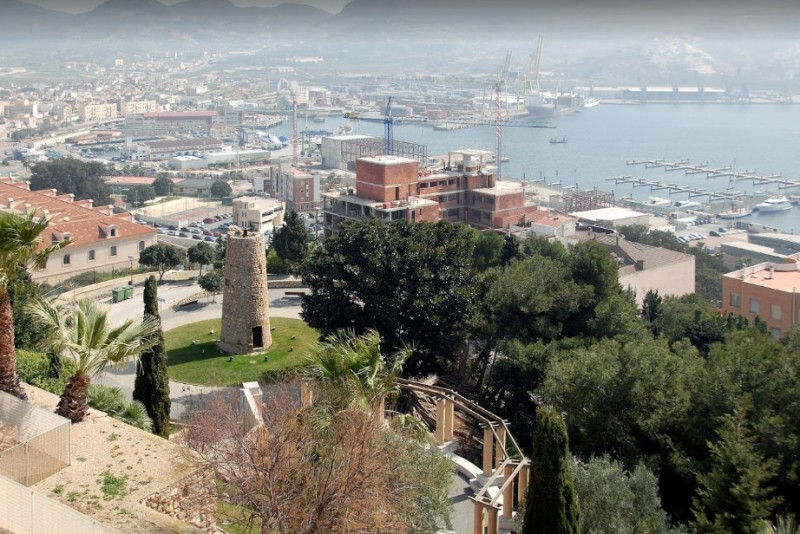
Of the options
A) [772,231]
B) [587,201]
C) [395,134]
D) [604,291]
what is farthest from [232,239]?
[395,134]

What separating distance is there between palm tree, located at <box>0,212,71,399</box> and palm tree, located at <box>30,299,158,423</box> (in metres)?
0.26

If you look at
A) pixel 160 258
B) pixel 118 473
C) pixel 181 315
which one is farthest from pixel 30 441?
pixel 160 258

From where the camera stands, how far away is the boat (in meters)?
61.1

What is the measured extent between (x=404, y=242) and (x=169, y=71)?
18563 cm

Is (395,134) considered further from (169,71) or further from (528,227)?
(169,71)

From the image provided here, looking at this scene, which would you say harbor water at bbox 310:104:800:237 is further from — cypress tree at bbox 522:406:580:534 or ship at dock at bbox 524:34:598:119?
cypress tree at bbox 522:406:580:534

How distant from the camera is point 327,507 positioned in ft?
17.1

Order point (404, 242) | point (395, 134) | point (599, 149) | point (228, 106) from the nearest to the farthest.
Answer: point (404, 242) < point (599, 149) < point (395, 134) < point (228, 106)

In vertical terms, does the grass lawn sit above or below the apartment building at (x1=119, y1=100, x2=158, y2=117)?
below

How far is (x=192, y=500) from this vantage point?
575 cm

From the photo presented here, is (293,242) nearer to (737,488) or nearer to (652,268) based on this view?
(652,268)

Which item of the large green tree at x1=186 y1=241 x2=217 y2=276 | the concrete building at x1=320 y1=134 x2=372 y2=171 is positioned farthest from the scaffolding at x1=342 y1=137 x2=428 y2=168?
the large green tree at x1=186 y1=241 x2=217 y2=276

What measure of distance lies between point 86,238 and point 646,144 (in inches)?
3039

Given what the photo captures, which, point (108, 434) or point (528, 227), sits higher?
point (108, 434)
